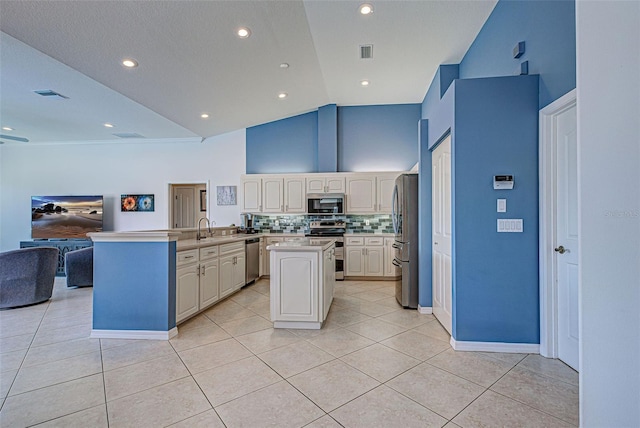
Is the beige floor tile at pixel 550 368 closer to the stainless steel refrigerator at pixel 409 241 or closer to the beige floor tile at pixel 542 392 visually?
the beige floor tile at pixel 542 392

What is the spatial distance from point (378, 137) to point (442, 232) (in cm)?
354

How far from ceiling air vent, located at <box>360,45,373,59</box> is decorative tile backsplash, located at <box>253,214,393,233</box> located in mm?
3024

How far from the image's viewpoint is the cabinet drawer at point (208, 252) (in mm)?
3779

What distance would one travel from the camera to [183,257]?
337 cm

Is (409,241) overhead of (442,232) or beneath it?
beneath

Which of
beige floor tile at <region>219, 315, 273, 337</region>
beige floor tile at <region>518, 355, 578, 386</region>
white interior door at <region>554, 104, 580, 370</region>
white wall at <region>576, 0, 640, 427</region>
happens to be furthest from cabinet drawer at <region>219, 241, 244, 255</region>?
white wall at <region>576, 0, 640, 427</region>

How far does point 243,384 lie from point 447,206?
2.50 m

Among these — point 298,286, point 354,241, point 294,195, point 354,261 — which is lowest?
point 354,261

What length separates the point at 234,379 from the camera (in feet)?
7.32

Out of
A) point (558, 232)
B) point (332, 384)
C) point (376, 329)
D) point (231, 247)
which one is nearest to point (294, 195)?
point (231, 247)

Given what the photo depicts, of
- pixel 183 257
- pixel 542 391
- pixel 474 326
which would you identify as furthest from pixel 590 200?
pixel 183 257

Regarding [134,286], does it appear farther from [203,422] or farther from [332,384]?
[332,384]

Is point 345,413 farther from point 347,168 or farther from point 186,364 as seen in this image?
point 347,168

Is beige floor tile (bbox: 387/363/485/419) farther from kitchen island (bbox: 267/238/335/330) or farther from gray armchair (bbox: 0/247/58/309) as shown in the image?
gray armchair (bbox: 0/247/58/309)
